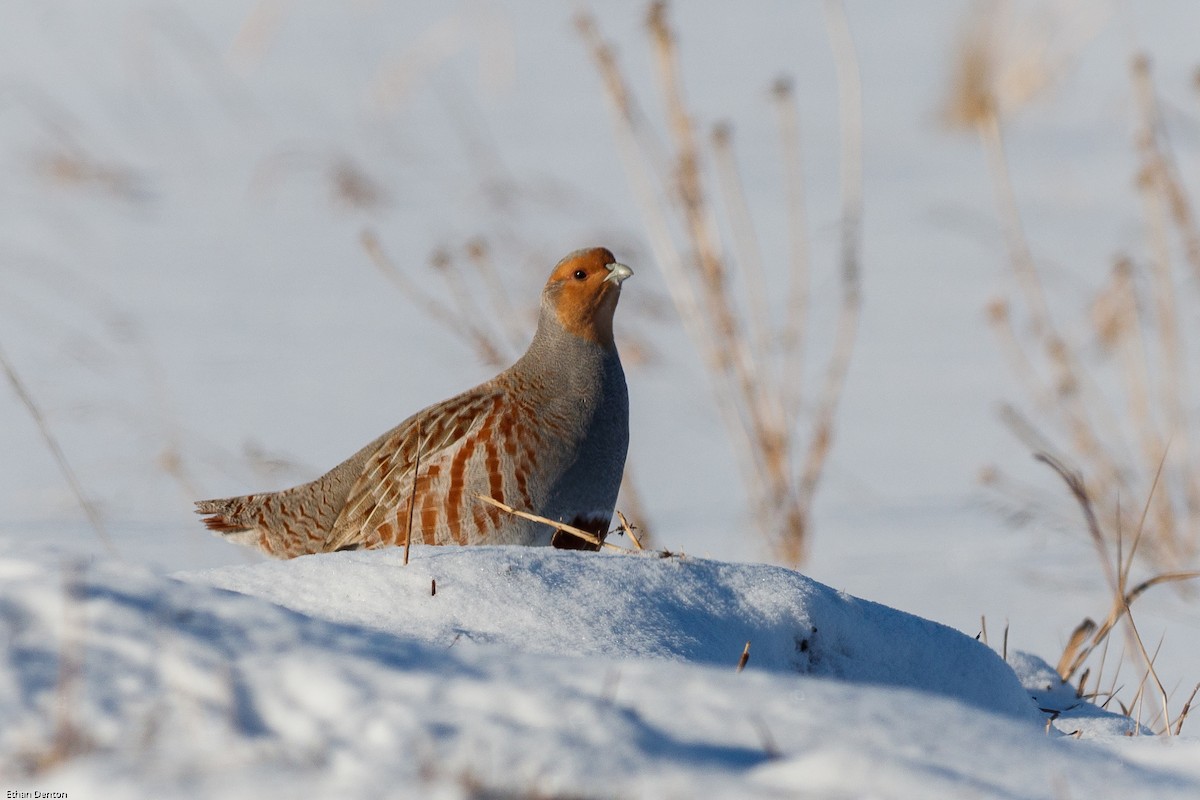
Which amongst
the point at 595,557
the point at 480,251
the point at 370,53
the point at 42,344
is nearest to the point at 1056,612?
the point at 480,251

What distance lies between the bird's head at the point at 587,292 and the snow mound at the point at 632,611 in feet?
3.67

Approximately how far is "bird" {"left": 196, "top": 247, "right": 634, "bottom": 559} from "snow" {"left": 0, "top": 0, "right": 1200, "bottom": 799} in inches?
24.9

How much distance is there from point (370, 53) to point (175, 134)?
2288 millimetres

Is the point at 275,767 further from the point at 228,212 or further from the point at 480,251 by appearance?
the point at 228,212

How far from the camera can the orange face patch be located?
10.7ft

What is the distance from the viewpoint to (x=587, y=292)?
333cm

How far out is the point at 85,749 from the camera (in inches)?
50.2

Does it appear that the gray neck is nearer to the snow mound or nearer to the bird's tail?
the bird's tail

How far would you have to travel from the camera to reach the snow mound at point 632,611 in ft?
6.37

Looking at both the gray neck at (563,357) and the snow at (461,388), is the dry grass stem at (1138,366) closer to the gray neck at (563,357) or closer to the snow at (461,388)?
the snow at (461,388)

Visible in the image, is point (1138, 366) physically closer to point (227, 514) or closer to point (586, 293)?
point (586, 293)

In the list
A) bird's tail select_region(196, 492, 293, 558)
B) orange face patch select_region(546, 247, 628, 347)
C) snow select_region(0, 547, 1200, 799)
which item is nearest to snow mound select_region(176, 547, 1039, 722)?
snow select_region(0, 547, 1200, 799)

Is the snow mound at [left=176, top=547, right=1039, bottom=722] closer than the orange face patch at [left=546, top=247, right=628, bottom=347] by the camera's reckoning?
Yes

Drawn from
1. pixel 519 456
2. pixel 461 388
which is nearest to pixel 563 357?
pixel 519 456
